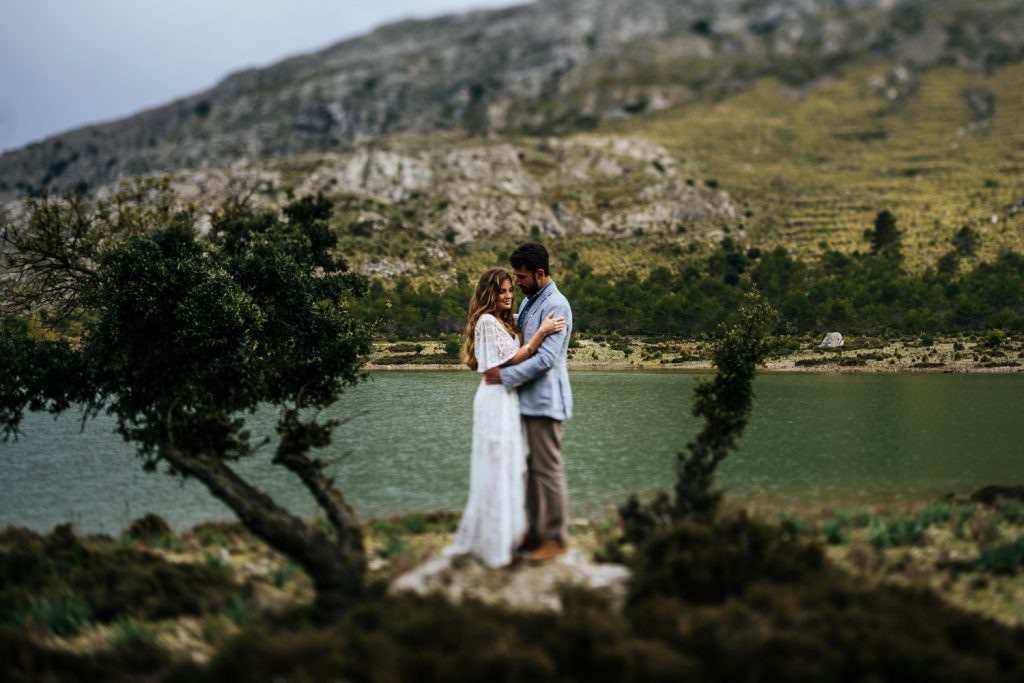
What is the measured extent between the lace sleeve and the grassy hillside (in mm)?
100587

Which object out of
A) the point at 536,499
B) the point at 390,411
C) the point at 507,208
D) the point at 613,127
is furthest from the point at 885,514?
the point at 613,127

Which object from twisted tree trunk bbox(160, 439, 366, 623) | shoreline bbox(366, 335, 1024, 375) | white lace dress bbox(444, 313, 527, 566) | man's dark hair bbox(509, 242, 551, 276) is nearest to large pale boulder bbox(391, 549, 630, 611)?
white lace dress bbox(444, 313, 527, 566)

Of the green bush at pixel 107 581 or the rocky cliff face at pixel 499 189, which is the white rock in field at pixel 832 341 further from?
the green bush at pixel 107 581

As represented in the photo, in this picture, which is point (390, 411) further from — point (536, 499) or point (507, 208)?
point (507, 208)

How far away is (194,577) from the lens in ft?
30.4

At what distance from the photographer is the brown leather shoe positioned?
7.48 metres

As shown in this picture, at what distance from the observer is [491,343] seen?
7883mm

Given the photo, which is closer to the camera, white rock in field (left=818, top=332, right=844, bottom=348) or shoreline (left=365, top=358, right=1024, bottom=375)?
shoreline (left=365, top=358, right=1024, bottom=375)

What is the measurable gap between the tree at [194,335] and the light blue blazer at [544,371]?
132 inches

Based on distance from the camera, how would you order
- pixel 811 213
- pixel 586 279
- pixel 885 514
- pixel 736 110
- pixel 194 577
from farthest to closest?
pixel 736 110 → pixel 811 213 → pixel 586 279 → pixel 885 514 → pixel 194 577

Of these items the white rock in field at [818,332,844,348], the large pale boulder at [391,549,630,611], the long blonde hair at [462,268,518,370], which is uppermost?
the long blonde hair at [462,268,518,370]

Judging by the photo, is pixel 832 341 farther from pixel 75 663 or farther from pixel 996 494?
pixel 75 663

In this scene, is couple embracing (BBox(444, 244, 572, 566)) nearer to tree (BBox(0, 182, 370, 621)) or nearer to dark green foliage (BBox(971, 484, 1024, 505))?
tree (BBox(0, 182, 370, 621))

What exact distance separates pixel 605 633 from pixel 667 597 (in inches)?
51.2
